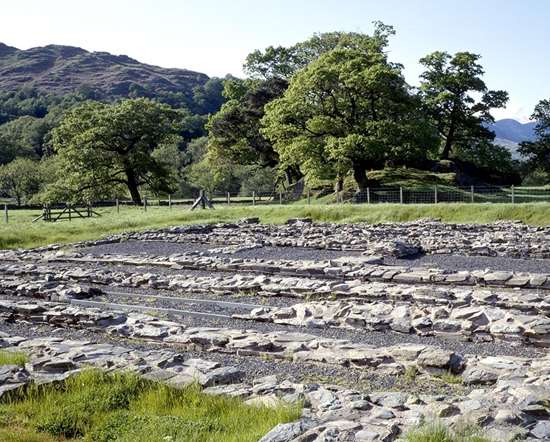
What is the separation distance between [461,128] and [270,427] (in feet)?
167

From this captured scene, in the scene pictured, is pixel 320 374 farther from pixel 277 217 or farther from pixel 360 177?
pixel 360 177

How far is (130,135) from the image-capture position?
171 ft

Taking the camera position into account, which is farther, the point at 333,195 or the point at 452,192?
the point at 333,195

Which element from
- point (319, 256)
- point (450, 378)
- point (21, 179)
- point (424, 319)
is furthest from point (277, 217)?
point (21, 179)

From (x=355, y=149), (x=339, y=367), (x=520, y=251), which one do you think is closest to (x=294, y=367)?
(x=339, y=367)

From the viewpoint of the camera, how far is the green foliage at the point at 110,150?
164ft

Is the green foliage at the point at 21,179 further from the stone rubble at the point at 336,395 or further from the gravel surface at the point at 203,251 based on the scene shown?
the stone rubble at the point at 336,395

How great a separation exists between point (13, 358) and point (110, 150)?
148 feet

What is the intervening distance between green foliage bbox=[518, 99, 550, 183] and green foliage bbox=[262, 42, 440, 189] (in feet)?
49.9

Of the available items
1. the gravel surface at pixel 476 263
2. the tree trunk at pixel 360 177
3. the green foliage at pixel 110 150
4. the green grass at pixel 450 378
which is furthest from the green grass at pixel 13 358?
the green foliage at pixel 110 150

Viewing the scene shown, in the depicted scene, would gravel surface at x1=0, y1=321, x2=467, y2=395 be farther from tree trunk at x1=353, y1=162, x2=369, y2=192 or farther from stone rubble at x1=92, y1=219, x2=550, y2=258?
tree trunk at x1=353, y1=162, x2=369, y2=192

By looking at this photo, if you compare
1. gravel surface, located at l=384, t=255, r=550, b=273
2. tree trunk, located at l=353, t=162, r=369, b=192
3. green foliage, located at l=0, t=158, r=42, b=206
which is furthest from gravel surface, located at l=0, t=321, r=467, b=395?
green foliage, located at l=0, t=158, r=42, b=206

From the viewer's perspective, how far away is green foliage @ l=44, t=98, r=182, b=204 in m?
50.0

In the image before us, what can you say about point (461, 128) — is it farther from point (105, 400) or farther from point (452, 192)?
point (105, 400)
